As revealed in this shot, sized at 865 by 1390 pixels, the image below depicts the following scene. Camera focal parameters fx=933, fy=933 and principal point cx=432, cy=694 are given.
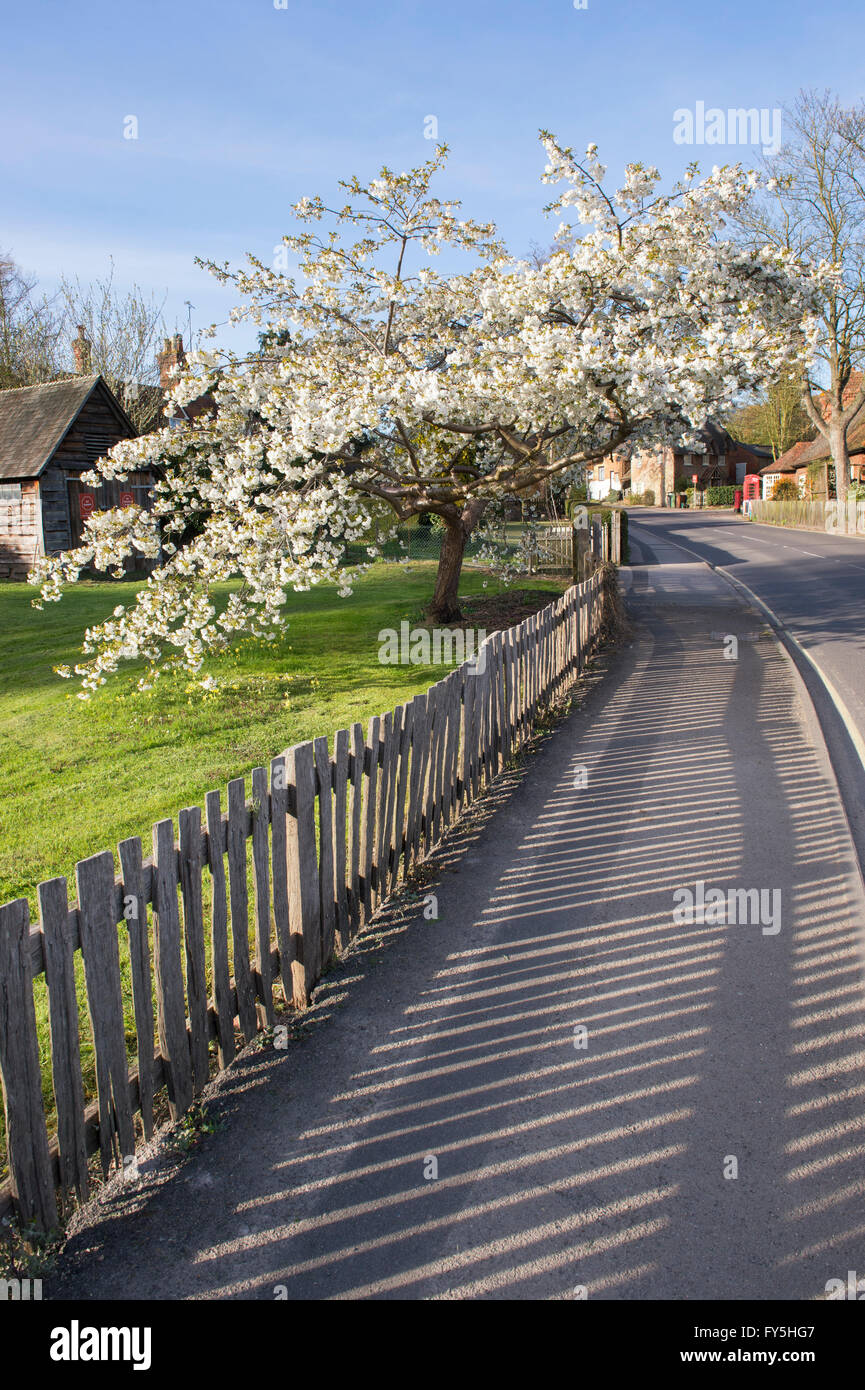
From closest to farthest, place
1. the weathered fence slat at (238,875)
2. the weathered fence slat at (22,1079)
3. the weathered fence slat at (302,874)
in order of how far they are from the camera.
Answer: the weathered fence slat at (22,1079) < the weathered fence slat at (238,875) < the weathered fence slat at (302,874)

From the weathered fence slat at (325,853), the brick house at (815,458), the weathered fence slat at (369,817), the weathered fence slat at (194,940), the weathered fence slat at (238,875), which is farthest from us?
the brick house at (815,458)

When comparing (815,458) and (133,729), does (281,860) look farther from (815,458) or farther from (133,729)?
(815,458)

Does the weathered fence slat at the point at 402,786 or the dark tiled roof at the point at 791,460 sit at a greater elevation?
the dark tiled roof at the point at 791,460

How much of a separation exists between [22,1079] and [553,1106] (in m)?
2.17

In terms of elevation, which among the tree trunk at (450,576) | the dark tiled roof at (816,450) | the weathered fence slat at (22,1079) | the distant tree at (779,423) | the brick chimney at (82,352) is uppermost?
the distant tree at (779,423)

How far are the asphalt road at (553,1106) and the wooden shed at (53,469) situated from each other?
2089cm

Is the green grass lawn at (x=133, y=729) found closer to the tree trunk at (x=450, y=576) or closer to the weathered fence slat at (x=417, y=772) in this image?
the tree trunk at (x=450, y=576)

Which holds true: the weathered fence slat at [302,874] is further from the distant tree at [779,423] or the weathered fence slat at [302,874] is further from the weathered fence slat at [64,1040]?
the distant tree at [779,423]

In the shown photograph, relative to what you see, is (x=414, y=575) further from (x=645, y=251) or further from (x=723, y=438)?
(x=723, y=438)

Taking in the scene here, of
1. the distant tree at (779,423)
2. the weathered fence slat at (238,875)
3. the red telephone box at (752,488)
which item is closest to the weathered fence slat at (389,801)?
the weathered fence slat at (238,875)

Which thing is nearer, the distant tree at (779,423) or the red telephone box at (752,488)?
the red telephone box at (752,488)

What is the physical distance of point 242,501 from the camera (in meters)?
11.6

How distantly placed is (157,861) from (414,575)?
2065 centimetres

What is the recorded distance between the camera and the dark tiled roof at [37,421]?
24047 mm
